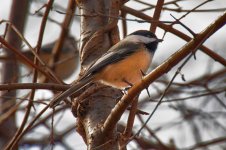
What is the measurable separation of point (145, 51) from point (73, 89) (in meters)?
0.76

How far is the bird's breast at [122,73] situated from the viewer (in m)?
3.52

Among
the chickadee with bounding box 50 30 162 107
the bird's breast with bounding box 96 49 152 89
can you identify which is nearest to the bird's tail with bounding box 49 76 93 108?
the chickadee with bounding box 50 30 162 107

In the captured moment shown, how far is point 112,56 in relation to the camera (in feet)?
11.5

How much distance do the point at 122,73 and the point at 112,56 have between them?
139mm

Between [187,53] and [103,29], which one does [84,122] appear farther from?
[187,53]

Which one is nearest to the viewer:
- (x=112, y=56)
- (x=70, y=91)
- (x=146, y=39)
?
(x=70, y=91)

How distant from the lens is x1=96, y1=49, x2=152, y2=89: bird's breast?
3523mm

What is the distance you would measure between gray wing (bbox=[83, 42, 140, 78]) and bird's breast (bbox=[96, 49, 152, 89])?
0.04 metres

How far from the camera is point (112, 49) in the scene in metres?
3.50

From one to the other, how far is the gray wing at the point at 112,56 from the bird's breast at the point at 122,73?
0.04m

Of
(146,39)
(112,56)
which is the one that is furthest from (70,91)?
(146,39)

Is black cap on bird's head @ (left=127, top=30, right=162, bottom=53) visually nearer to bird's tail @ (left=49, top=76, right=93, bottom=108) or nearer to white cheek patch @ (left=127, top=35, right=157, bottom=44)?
white cheek patch @ (left=127, top=35, right=157, bottom=44)

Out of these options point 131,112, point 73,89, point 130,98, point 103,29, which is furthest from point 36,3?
point 130,98

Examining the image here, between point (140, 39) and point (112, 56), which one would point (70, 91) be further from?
point (140, 39)
